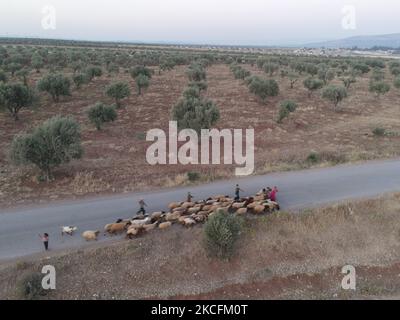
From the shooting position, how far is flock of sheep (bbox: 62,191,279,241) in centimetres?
1597

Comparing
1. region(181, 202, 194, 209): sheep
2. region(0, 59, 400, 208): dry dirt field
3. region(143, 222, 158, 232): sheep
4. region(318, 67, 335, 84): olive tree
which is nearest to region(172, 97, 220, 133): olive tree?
region(0, 59, 400, 208): dry dirt field

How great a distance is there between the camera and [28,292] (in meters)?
13.3

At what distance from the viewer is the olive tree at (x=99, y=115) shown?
107 ft

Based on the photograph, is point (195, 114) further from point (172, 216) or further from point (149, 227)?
point (149, 227)

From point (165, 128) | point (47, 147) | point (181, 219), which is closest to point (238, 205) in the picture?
point (181, 219)

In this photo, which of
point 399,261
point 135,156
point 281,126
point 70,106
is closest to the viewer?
point 399,261

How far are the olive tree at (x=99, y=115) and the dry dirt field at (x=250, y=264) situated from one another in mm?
18406

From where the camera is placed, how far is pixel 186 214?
1739 centimetres

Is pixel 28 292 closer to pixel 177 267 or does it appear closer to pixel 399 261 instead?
pixel 177 267

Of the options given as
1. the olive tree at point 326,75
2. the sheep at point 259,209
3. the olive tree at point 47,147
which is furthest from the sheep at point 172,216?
the olive tree at point 326,75

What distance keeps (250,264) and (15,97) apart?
90.6 ft

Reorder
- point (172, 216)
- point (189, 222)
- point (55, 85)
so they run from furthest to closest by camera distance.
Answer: point (55, 85), point (172, 216), point (189, 222)
